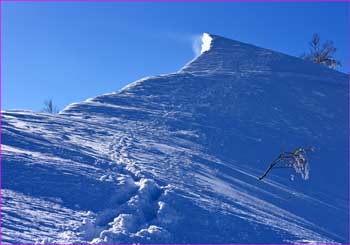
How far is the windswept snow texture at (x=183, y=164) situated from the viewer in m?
6.91

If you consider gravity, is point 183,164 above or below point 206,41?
below

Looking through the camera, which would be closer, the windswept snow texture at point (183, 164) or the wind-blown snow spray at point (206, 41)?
the windswept snow texture at point (183, 164)

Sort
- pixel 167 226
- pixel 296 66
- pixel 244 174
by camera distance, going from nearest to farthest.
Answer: pixel 167 226, pixel 244 174, pixel 296 66

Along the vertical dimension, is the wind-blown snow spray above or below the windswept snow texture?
above

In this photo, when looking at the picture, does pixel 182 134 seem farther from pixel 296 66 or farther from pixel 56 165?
pixel 296 66

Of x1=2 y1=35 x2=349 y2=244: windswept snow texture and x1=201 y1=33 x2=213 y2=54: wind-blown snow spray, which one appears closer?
x1=2 y1=35 x2=349 y2=244: windswept snow texture

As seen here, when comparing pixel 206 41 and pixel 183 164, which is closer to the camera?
pixel 183 164

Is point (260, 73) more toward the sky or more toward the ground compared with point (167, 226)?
more toward the sky

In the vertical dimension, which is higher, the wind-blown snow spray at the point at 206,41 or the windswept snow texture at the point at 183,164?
the wind-blown snow spray at the point at 206,41

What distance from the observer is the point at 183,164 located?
10141mm

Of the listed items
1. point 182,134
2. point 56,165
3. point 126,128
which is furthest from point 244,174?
point 56,165

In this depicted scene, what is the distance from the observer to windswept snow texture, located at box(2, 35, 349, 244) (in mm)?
6910

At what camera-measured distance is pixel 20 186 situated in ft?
23.6

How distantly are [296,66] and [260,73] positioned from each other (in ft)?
8.39
